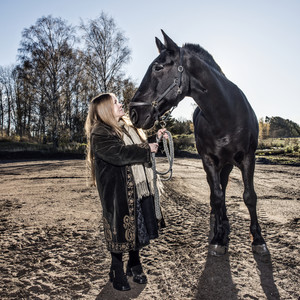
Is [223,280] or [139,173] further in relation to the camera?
[139,173]

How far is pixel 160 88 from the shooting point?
8.49 feet

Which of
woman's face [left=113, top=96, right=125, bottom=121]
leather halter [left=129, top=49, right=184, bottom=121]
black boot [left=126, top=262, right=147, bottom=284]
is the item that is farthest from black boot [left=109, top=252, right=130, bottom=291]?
leather halter [left=129, top=49, right=184, bottom=121]

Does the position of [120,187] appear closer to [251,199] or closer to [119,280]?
[119,280]

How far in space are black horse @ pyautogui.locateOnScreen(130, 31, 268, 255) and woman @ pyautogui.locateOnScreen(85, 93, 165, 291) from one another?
32 centimetres

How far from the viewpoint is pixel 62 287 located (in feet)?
6.97

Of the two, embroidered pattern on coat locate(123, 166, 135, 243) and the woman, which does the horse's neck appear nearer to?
the woman

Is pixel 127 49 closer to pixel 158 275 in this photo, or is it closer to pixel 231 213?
pixel 231 213

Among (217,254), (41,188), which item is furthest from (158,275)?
(41,188)

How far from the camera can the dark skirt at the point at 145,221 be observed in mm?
2262

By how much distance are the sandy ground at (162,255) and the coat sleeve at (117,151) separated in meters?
1.04

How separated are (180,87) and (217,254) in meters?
1.75

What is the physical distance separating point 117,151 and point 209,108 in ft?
4.03

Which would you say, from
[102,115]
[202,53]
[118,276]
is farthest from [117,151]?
[202,53]

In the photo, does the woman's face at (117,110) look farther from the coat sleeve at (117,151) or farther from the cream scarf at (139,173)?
the coat sleeve at (117,151)
